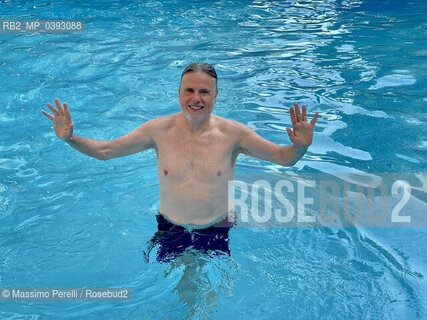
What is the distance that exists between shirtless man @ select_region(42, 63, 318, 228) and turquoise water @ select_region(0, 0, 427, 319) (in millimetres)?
368

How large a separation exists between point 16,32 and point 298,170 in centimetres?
669

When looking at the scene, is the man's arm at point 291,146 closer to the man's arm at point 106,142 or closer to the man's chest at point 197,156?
the man's chest at point 197,156

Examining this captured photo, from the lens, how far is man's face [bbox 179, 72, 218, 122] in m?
3.01

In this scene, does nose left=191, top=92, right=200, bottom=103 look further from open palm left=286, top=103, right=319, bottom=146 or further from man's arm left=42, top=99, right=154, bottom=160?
open palm left=286, top=103, right=319, bottom=146

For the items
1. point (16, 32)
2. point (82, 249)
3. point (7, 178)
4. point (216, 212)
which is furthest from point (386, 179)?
point (16, 32)

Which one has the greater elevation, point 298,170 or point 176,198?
point 176,198

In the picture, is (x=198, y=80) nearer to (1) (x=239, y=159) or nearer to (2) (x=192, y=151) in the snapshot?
(2) (x=192, y=151)

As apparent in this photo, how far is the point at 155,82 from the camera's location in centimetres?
703

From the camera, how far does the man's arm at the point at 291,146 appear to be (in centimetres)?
292

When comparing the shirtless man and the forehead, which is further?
the shirtless man

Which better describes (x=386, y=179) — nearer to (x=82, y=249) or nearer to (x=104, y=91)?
(x=82, y=249)

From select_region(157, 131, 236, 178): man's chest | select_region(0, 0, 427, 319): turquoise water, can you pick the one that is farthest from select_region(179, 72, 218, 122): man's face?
select_region(0, 0, 427, 319): turquoise water

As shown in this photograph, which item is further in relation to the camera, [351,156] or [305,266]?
[351,156]

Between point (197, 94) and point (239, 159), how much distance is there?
2181 mm
